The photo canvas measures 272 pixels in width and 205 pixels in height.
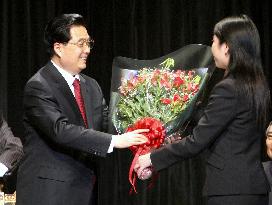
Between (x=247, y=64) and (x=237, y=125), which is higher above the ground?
(x=247, y=64)

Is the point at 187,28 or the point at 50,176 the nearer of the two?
the point at 50,176

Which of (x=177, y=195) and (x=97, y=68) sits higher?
(x=97, y=68)

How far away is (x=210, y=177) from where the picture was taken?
2.39 meters

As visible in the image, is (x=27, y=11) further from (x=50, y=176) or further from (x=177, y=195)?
(x=50, y=176)

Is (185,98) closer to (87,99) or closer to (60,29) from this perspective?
(87,99)

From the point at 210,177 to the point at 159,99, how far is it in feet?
1.53

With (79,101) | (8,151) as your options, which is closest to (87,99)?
(79,101)

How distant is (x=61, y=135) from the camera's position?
256cm

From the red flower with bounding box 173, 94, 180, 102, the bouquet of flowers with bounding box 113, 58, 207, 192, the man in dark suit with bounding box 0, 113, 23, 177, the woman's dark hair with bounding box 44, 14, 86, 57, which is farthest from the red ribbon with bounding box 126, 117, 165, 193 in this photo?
the man in dark suit with bounding box 0, 113, 23, 177

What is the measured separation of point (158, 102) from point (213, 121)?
356mm

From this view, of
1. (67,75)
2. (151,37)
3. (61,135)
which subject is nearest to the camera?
(61,135)

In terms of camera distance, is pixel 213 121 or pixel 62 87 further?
pixel 62 87

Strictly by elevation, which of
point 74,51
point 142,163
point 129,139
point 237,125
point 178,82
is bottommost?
point 142,163

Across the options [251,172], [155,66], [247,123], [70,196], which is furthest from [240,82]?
[70,196]
